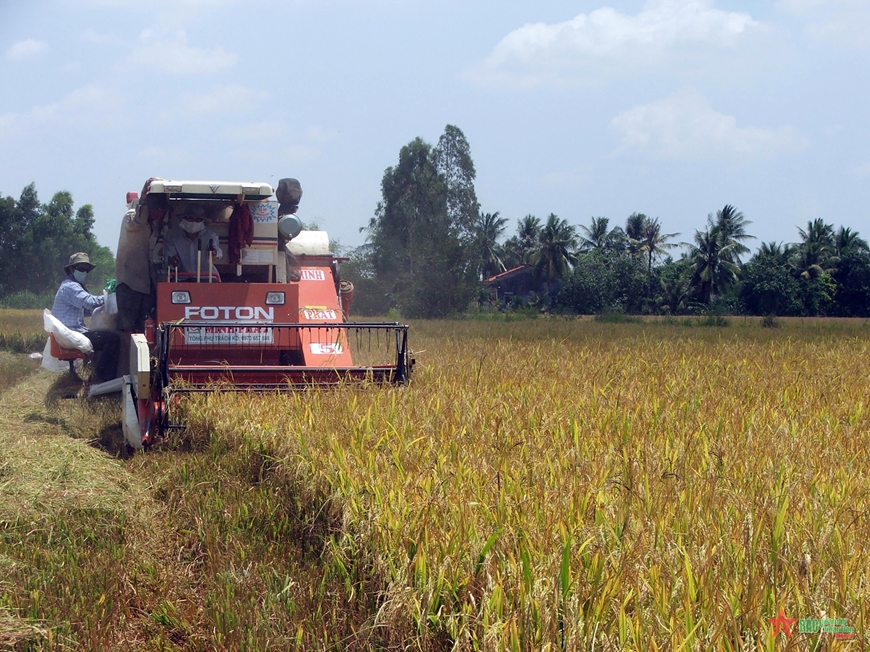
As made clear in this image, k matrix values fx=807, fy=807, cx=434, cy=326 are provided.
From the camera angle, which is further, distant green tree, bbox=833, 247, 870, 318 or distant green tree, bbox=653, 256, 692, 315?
distant green tree, bbox=653, 256, 692, 315

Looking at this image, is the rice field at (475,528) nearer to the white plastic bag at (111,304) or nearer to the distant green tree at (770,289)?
the white plastic bag at (111,304)

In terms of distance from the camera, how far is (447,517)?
2961mm

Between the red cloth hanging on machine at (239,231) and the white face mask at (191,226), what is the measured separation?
0.34m

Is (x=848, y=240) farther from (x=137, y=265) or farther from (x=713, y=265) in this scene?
(x=137, y=265)

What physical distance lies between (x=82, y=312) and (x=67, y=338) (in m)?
1.38

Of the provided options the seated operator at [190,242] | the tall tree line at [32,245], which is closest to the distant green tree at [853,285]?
Result: the tall tree line at [32,245]

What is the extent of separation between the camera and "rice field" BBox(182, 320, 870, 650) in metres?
2.21

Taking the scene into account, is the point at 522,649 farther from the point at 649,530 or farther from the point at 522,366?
the point at 522,366

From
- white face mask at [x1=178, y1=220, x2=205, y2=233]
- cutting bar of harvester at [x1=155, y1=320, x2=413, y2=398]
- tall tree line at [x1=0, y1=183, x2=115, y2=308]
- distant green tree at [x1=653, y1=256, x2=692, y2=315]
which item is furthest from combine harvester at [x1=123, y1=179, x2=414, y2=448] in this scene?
distant green tree at [x1=653, y1=256, x2=692, y2=315]

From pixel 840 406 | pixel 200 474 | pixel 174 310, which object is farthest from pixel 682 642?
pixel 174 310

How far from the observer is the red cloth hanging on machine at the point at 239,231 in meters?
7.84

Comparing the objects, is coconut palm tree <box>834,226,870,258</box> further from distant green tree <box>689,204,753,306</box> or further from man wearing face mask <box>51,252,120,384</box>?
man wearing face mask <box>51,252,120,384</box>

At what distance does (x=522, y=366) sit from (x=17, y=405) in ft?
16.7

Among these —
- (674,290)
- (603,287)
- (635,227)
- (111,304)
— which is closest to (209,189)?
(111,304)
